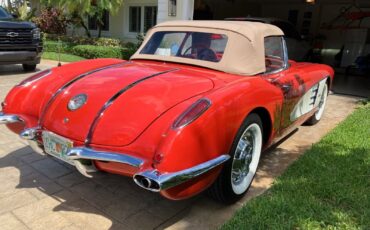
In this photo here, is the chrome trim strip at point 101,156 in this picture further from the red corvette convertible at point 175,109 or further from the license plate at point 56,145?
the license plate at point 56,145

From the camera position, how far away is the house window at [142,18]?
1622 cm

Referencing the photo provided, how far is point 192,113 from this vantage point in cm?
256

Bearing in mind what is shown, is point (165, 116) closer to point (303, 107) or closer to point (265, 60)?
A: point (265, 60)

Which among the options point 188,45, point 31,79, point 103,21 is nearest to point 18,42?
point 31,79

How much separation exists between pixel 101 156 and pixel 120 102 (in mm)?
496

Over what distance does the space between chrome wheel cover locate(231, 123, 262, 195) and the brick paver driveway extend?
0.17 meters

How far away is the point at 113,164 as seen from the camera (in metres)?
2.67

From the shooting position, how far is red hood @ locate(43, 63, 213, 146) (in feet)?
8.77

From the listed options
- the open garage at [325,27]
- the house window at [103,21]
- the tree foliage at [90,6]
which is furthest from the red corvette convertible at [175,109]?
the house window at [103,21]

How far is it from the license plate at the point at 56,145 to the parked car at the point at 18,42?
667 cm

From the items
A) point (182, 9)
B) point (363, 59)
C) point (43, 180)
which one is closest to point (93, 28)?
point (182, 9)

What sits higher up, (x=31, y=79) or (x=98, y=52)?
(x=31, y=79)

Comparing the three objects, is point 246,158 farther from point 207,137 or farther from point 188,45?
point 188,45

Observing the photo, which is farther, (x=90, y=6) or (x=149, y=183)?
(x=90, y=6)
